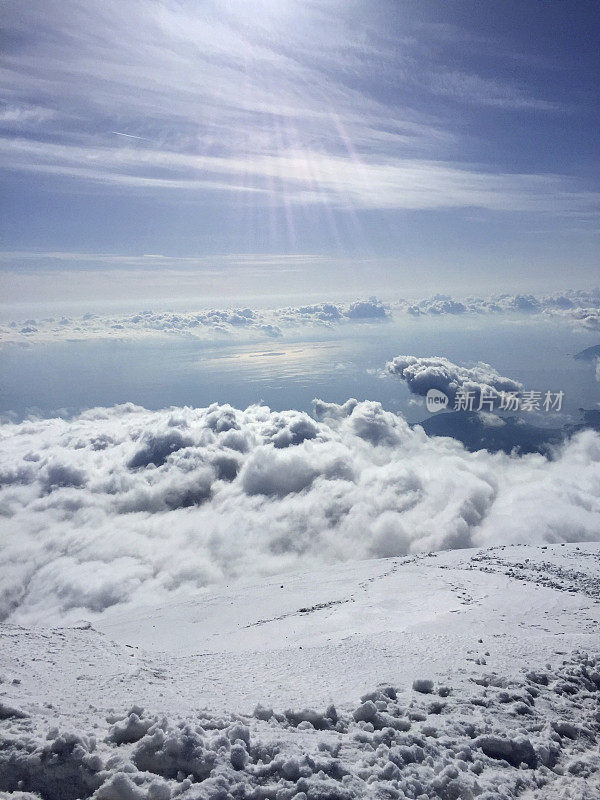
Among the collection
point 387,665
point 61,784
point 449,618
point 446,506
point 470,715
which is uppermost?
point 61,784

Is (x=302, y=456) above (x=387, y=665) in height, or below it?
below

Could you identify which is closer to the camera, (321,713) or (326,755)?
(326,755)

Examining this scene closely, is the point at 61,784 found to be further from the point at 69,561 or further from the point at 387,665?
the point at 69,561

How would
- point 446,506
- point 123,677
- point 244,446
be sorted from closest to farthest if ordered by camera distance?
point 123,677, point 446,506, point 244,446

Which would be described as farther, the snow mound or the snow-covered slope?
the snow-covered slope

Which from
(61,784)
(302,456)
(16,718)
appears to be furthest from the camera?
(302,456)

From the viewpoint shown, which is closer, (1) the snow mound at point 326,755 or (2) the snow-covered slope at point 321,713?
(1) the snow mound at point 326,755

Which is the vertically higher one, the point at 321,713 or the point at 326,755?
the point at 326,755

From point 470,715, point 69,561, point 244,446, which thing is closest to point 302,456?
point 244,446
